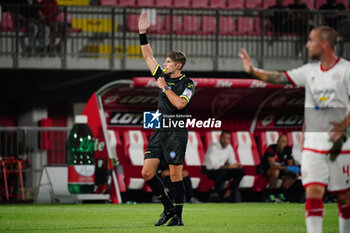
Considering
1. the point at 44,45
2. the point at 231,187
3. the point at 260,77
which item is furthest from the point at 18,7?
the point at 260,77

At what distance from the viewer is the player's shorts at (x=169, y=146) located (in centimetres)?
964

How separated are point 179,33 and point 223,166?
5.48 meters

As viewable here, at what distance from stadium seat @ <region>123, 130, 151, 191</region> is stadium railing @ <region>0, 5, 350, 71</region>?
129 inches

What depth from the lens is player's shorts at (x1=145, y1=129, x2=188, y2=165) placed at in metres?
9.64

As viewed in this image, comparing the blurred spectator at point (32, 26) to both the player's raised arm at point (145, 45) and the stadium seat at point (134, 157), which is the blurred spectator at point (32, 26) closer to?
the stadium seat at point (134, 157)

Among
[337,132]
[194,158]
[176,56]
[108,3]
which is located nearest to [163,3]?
[108,3]

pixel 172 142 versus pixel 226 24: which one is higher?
pixel 226 24

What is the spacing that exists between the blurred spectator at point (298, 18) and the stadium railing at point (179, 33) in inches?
0.4

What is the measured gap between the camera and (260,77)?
686cm

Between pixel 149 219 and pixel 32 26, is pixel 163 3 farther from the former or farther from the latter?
pixel 149 219

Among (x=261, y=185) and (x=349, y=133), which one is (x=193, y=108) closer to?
(x=261, y=185)

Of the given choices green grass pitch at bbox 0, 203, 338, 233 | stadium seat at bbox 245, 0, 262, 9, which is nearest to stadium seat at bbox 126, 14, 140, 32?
stadium seat at bbox 245, 0, 262, 9

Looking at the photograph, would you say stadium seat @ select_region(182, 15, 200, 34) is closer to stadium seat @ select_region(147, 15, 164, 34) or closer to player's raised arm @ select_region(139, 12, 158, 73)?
stadium seat @ select_region(147, 15, 164, 34)

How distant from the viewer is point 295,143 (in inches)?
695
